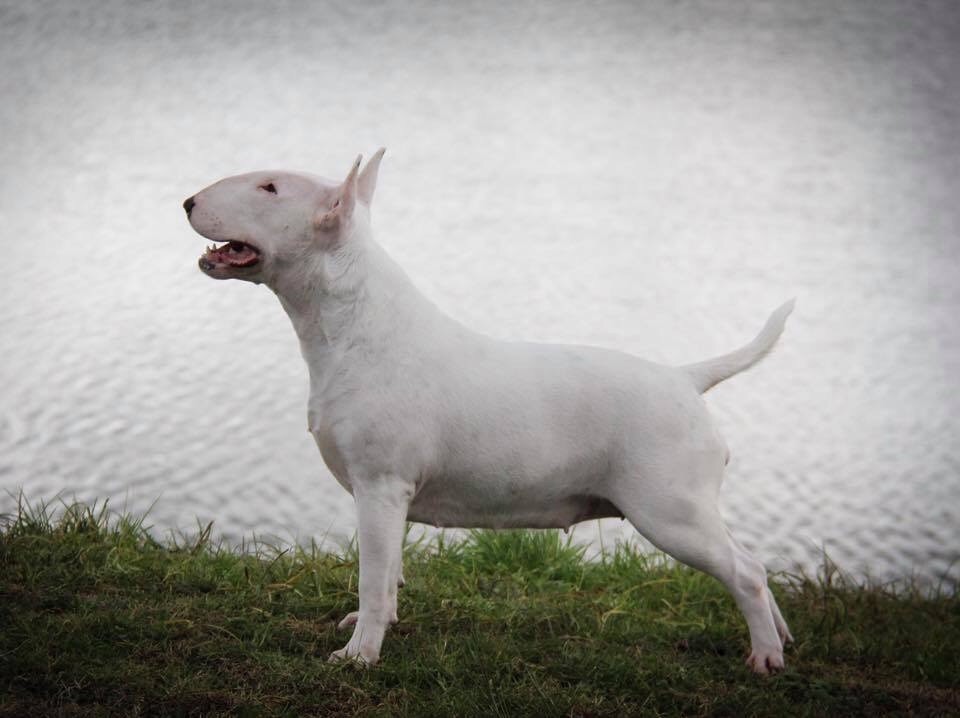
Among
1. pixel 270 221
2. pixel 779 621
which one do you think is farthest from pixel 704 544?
pixel 270 221

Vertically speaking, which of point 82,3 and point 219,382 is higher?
point 82,3

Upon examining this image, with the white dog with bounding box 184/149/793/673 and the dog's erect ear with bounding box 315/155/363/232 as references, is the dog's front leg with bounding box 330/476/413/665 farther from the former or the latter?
the dog's erect ear with bounding box 315/155/363/232

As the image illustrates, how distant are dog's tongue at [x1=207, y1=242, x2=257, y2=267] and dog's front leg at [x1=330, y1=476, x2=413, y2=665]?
0.77m

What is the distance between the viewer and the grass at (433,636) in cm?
335

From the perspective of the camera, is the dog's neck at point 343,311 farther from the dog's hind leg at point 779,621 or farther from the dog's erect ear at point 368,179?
the dog's hind leg at point 779,621

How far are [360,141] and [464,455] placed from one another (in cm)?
752

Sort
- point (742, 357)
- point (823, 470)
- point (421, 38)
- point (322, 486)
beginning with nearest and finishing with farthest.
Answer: point (742, 357)
point (322, 486)
point (823, 470)
point (421, 38)

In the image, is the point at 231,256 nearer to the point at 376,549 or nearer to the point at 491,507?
the point at 376,549

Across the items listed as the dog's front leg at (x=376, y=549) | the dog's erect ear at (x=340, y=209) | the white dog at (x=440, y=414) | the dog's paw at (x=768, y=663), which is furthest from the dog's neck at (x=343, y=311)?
the dog's paw at (x=768, y=663)

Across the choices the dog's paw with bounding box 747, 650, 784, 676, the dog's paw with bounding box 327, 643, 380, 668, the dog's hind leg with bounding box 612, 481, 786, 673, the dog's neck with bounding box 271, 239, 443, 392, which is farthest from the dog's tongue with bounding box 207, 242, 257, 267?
the dog's paw with bounding box 747, 650, 784, 676

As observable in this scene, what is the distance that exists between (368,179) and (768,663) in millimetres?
2114

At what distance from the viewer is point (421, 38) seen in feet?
40.4

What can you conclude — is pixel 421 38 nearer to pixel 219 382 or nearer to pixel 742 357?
pixel 219 382

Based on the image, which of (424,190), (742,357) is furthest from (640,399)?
(424,190)
